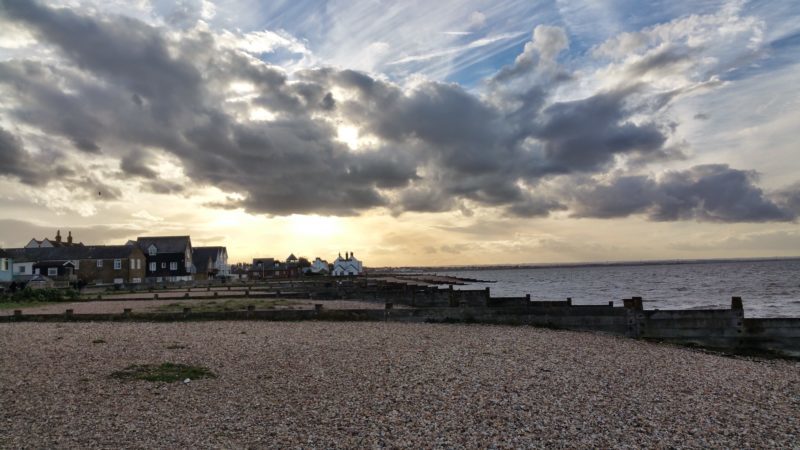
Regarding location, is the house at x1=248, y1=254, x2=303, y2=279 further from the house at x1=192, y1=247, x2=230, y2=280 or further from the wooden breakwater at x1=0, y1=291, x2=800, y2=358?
the wooden breakwater at x1=0, y1=291, x2=800, y2=358

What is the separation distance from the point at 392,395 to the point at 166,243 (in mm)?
91571

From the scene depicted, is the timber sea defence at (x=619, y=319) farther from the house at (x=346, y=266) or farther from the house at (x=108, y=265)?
the house at (x=346, y=266)

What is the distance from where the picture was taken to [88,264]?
83688 mm

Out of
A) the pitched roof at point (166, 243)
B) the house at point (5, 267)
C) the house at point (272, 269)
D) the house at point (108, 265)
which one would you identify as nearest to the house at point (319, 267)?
the house at point (272, 269)

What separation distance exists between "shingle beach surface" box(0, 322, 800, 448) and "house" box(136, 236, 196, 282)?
A: 3020 inches

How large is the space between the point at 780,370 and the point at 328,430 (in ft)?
47.6

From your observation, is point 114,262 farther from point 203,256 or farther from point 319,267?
point 319,267

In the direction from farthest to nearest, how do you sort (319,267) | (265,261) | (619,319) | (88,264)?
1. (319,267)
2. (265,261)
3. (88,264)
4. (619,319)

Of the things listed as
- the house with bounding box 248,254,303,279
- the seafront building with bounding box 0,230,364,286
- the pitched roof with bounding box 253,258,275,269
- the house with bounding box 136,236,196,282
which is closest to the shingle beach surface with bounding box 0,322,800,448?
the seafront building with bounding box 0,230,364,286

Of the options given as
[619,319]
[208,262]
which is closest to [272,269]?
[208,262]

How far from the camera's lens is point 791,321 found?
769 inches

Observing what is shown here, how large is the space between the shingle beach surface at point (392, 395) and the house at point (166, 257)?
76.7m

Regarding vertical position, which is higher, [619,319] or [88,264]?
[88,264]

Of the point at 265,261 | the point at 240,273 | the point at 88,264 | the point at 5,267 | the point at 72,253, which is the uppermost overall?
the point at 72,253
